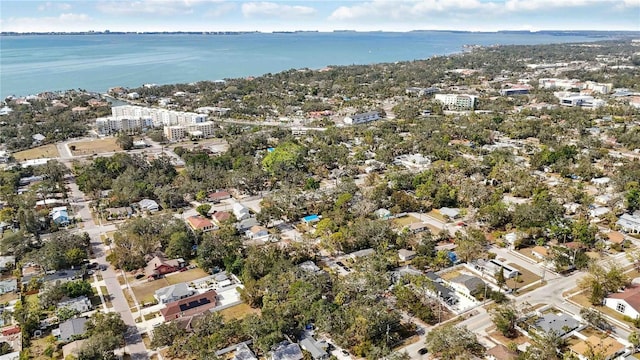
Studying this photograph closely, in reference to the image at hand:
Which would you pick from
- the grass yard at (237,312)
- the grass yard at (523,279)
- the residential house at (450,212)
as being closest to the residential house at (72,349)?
the grass yard at (237,312)

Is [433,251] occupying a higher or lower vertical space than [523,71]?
lower

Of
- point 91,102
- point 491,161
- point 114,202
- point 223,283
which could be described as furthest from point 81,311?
point 91,102

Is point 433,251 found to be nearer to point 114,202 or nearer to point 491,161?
point 491,161

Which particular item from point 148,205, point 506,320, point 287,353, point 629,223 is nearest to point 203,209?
point 148,205

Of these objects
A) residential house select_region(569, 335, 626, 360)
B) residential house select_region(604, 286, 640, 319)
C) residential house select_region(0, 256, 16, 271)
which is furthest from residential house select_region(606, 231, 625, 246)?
residential house select_region(0, 256, 16, 271)

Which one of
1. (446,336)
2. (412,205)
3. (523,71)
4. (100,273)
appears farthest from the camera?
(523,71)

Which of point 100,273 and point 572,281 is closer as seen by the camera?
point 572,281

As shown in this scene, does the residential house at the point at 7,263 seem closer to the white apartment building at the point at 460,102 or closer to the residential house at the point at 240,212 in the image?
the residential house at the point at 240,212

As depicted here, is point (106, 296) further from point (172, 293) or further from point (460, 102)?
point (460, 102)

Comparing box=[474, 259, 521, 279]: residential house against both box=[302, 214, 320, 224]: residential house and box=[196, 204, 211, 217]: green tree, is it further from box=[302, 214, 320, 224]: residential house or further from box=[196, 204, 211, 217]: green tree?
box=[196, 204, 211, 217]: green tree
